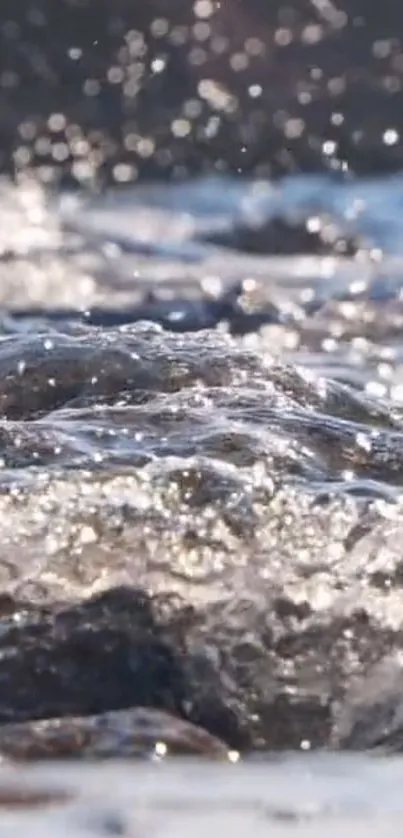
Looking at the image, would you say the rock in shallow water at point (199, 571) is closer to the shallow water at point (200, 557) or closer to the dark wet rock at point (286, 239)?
the shallow water at point (200, 557)

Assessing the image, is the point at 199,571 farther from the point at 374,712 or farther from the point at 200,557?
the point at 374,712

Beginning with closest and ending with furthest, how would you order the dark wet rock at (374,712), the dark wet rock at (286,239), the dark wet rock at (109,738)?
the dark wet rock at (109,738)
the dark wet rock at (374,712)
the dark wet rock at (286,239)

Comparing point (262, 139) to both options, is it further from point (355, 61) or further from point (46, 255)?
point (46, 255)

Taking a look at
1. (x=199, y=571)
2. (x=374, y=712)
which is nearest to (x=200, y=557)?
(x=199, y=571)

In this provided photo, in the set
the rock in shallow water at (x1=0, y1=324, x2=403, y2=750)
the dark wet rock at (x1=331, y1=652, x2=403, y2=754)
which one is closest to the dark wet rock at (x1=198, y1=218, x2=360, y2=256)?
the rock in shallow water at (x1=0, y1=324, x2=403, y2=750)

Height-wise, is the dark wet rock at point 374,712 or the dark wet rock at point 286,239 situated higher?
the dark wet rock at point 286,239

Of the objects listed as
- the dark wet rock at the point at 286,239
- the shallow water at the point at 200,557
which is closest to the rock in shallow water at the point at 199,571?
the shallow water at the point at 200,557

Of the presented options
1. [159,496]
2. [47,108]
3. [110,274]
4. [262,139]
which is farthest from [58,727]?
[47,108]

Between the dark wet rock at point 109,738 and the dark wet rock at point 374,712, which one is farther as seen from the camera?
the dark wet rock at point 374,712

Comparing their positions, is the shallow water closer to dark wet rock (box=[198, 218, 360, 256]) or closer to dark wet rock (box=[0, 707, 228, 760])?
dark wet rock (box=[0, 707, 228, 760])
